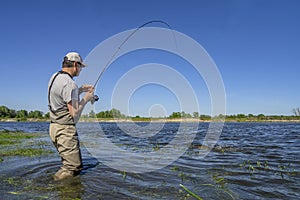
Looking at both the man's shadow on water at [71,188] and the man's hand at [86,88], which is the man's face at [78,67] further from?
the man's shadow on water at [71,188]

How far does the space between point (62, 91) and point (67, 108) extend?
0.49 meters

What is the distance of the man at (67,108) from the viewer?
587 cm

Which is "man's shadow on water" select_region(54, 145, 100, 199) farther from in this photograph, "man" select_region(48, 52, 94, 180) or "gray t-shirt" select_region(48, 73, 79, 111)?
"gray t-shirt" select_region(48, 73, 79, 111)

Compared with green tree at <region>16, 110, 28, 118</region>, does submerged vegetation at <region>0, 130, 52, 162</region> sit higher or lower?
lower

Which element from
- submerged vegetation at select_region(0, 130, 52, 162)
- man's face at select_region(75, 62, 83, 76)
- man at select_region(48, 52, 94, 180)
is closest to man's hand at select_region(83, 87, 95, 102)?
man at select_region(48, 52, 94, 180)

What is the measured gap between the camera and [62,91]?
5816 millimetres

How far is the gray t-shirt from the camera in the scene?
577 centimetres

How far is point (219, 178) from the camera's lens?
697cm

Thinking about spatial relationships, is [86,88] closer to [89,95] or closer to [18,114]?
[89,95]

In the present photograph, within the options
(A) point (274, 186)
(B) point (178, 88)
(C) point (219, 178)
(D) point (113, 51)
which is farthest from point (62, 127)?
(B) point (178, 88)

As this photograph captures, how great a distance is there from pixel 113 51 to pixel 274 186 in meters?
6.23

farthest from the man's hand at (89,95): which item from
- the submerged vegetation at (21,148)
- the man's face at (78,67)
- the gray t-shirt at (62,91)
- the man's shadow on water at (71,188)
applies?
the submerged vegetation at (21,148)

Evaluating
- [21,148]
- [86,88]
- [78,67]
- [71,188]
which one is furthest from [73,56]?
[21,148]

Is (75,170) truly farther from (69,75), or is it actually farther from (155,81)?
(155,81)
